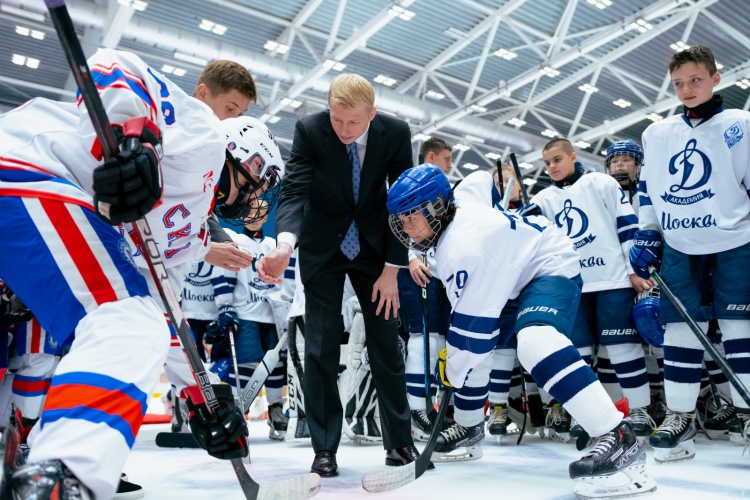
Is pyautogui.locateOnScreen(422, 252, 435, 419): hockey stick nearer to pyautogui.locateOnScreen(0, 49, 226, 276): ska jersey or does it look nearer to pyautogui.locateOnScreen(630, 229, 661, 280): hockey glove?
pyautogui.locateOnScreen(630, 229, 661, 280): hockey glove

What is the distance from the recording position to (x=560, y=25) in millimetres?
8062

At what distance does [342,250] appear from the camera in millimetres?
2332

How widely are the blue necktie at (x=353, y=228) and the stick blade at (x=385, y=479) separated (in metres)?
0.81

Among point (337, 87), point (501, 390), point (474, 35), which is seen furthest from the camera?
point (474, 35)

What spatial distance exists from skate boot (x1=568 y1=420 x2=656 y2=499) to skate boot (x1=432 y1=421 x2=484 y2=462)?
0.84 metres

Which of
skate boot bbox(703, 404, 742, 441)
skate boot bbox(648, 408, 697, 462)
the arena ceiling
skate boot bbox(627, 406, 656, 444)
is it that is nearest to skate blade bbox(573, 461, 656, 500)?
skate boot bbox(648, 408, 697, 462)

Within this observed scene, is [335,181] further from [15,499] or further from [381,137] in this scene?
[15,499]

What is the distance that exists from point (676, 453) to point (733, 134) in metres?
1.27

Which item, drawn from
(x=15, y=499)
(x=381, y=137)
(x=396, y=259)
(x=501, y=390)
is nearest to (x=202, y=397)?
(x=15, y=499)

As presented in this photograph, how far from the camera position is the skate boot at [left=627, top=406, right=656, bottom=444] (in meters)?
2.76

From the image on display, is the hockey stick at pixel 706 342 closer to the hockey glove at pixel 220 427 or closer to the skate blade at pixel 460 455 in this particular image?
the skate blade at pixel 460 455

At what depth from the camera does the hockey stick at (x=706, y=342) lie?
230 centimetres

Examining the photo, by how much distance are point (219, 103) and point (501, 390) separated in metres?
2.13

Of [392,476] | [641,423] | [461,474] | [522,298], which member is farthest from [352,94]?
[641,423]
